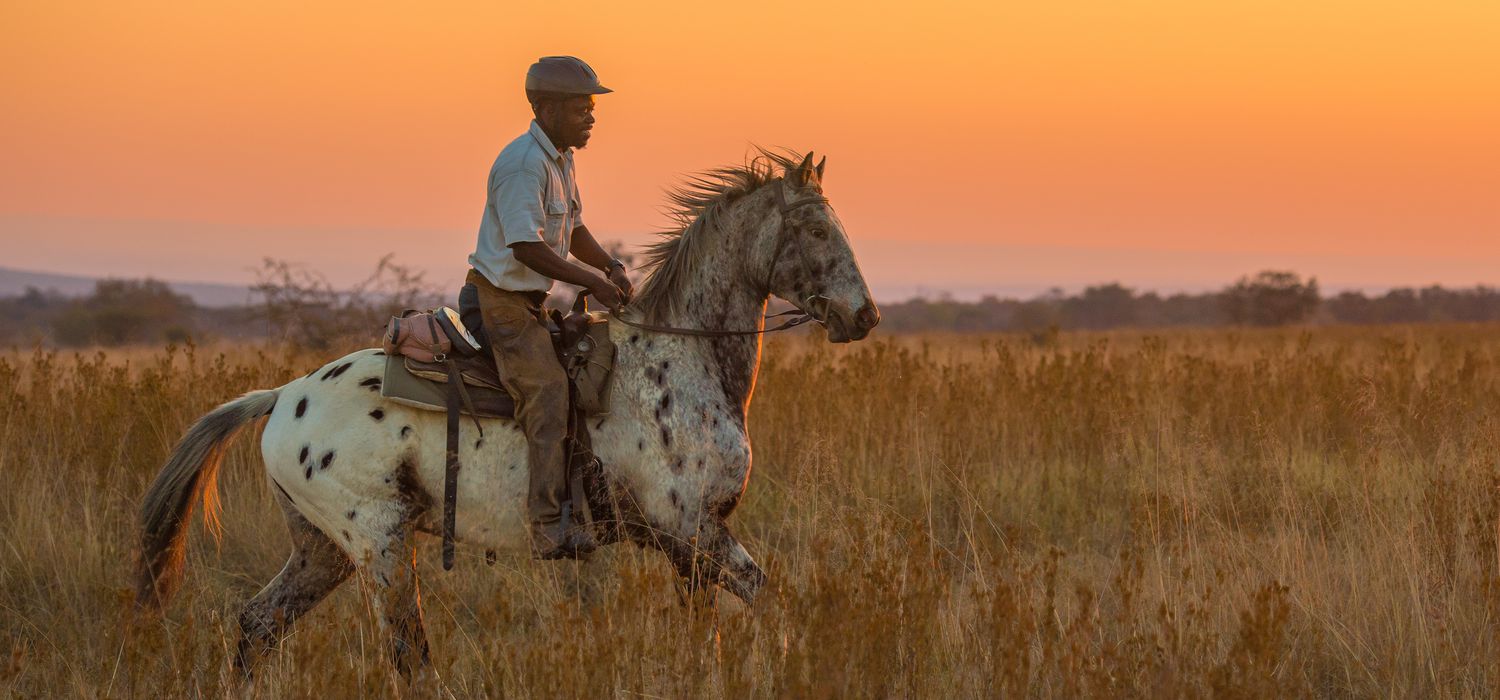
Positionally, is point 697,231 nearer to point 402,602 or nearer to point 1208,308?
point 402,602

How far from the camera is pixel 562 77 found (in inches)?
215

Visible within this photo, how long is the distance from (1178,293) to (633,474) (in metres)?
85.5

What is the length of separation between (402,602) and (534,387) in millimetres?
977

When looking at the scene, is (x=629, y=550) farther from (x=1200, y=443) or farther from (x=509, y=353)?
(x=1200, y=443)

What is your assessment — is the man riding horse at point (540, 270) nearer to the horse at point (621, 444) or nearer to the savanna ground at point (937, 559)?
the horse at point (621, 444)

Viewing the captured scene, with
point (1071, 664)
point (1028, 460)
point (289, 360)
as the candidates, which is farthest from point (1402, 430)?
point (289, 360)

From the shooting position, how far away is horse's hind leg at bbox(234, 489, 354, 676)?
17.8 ft

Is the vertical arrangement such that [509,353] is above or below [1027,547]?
above

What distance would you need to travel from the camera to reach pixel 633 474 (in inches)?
211

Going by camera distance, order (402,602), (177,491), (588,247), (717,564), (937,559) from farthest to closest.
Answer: (937,559), (588,247), (177,491), (717,564), (402,602)

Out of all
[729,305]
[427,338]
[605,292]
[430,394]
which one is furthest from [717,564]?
[427,338]

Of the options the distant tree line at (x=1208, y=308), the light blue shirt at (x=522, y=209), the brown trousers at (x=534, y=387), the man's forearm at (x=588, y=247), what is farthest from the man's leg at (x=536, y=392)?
the distant tree line at (x=1208, y=308)

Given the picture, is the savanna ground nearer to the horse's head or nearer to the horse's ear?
the horse's head

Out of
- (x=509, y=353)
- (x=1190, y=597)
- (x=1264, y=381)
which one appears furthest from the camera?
(x=1264, y=381)
